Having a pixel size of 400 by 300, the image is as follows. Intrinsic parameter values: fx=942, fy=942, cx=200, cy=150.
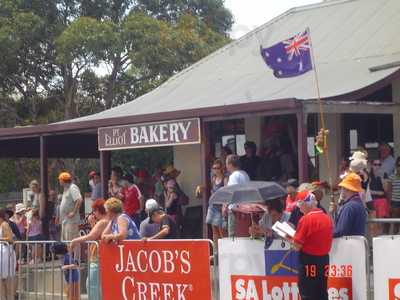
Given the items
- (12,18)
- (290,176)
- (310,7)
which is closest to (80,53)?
(12,18)

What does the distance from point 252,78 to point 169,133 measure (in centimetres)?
307

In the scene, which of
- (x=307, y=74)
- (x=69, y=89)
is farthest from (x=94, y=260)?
(x=69, y=89)

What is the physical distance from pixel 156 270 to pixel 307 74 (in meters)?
6.65

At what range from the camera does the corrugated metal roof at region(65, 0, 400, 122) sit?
16266 mm

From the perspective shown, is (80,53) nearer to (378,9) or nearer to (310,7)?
(310,7)

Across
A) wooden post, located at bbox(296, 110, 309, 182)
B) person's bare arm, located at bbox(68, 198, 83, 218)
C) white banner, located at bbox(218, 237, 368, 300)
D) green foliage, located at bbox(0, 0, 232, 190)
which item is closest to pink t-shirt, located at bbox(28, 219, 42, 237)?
person's bare arm, located at bbox(68, 198, 83, 218)

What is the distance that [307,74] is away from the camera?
17047 millimetres

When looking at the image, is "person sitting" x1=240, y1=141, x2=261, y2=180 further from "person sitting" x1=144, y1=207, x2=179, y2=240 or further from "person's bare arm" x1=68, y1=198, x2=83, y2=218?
"person sitting" x1=144, y1=207, x2=179, y2=240

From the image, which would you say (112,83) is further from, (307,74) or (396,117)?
(396,117)

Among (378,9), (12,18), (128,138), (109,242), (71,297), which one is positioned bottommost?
(71,297)

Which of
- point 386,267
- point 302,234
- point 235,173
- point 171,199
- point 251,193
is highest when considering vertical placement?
point 235,173

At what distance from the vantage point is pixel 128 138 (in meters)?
17.1

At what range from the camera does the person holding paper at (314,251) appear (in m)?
9.91

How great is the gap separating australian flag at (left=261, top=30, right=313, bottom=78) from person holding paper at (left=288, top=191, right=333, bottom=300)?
4458mm
